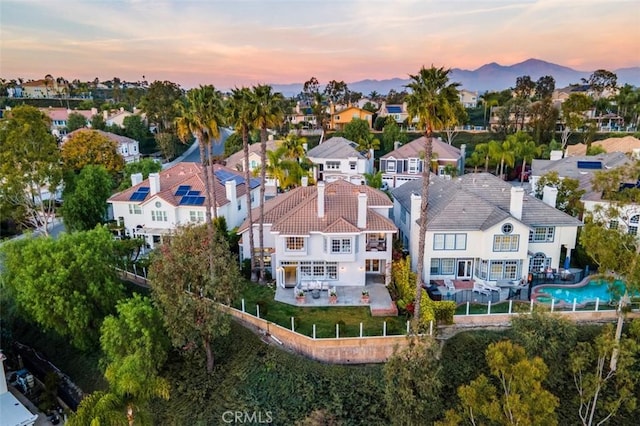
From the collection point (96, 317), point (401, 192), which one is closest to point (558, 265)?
point (401, 192)

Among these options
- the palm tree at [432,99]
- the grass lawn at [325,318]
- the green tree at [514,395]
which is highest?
the palm tree at [432,99]

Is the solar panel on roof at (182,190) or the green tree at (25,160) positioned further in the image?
the solar panel on roof at (182,190)

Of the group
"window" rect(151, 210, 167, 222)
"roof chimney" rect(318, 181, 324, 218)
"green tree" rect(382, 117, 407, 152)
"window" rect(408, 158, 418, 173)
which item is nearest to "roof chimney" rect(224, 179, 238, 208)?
"window" rect(151, 210, 167, 222)

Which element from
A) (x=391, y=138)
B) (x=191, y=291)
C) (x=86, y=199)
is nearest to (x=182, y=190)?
(x=86, y=199)

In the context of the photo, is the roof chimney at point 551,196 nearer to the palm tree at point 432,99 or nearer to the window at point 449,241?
the window at point 449,241

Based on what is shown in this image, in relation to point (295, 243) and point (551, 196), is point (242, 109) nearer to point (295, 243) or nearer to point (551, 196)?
point (295, 243)

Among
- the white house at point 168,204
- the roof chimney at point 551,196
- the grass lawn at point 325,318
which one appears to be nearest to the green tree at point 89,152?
the white house at point 168,204
